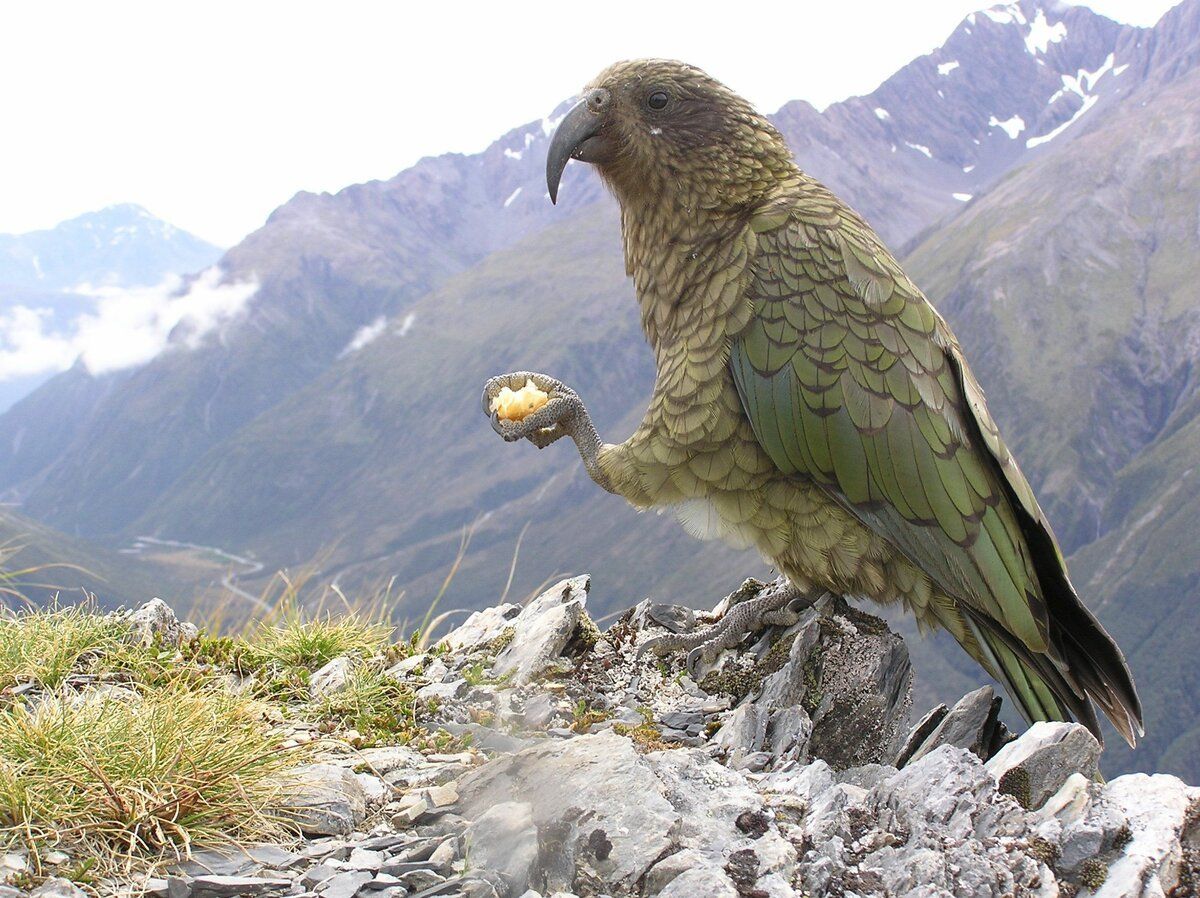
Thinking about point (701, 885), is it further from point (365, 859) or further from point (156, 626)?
point (156, 626)

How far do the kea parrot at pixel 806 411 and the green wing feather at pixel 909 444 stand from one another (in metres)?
0.01

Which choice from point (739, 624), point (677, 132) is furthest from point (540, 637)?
point (677, 132)

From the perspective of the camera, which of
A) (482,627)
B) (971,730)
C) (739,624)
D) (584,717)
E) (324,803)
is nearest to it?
(324,803)

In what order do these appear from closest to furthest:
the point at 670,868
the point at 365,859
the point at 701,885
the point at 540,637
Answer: the point at 701,885 < the point at 670,868 < the point at 365,859 < the point at 540,637

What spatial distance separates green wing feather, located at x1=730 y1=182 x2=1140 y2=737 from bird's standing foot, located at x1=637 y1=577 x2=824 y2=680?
1.25 m

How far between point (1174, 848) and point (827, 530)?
2.38m

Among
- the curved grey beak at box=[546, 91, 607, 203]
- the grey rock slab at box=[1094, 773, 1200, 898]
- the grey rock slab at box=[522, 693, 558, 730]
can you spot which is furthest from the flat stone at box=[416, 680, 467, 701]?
the grey rock slab at box=[1094, 773, 1200, 898]

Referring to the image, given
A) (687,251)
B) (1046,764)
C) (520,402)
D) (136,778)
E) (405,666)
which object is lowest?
(405,666)

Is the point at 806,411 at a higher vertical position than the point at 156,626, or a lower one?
higher

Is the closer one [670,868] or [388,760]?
[670,868]

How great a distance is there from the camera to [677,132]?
20.0ft

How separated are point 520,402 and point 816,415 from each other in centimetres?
213

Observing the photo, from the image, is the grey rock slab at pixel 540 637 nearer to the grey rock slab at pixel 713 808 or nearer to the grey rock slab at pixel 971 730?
the grey rock slab at pixel 713 808

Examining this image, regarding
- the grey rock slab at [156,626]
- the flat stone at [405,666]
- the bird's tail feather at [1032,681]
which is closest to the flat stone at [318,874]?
the flat stone at [405,666]
